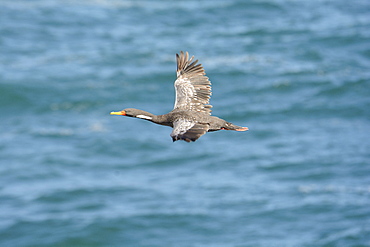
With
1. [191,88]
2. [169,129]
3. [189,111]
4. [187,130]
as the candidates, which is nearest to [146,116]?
[189,111]

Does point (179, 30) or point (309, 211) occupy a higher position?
point (179, 30)

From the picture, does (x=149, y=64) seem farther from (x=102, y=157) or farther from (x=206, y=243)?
(x=206, y=243)

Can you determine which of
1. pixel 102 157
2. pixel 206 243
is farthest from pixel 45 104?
pixel 206 243

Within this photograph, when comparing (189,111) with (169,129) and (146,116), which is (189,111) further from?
(169,129)

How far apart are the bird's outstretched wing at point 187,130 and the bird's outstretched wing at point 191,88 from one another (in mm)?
1652

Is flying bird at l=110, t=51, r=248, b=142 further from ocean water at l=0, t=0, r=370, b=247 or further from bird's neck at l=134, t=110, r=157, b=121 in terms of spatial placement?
ocean water at l=0, t=0, r=370, b=247

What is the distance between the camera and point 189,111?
1330 centimetres

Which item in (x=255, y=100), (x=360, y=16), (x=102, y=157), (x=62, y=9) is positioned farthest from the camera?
(x=62, y=9)

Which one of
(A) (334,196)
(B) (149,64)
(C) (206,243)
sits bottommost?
(C) (206,243)

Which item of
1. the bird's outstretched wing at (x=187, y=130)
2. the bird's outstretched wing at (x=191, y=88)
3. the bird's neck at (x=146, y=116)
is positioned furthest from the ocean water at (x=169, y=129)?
the bird's outstretched wing at (x=187, y=130)

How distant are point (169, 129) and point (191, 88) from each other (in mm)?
24540

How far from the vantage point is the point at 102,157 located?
3797cm

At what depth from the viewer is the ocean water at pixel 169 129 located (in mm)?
32688

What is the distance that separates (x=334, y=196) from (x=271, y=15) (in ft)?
57.2
